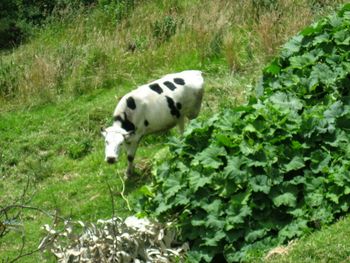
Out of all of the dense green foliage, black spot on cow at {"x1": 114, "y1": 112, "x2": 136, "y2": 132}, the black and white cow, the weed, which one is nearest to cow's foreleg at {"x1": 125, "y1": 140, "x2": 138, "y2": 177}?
the black and white cow

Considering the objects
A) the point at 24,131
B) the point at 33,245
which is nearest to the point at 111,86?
the point at 24,131

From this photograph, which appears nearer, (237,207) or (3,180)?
(237,207)

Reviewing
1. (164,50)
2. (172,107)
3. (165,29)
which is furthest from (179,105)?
(165,29)

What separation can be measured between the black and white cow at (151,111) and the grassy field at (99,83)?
0.60 m

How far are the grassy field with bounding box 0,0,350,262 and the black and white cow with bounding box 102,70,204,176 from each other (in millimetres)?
599

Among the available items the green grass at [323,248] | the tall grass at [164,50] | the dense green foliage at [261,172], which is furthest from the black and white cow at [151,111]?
the green grass at [323,248]

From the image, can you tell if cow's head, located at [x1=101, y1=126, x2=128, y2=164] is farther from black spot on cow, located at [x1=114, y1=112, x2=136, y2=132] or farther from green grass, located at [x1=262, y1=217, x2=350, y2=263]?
green grass, located at [x1=262, y1=217, x2=350, y2=263]

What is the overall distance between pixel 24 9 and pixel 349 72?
59.0 feet

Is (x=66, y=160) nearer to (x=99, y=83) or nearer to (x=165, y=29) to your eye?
(x=99, y=83)

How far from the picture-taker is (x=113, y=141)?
417 inches

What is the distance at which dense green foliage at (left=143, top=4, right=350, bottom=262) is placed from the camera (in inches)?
287

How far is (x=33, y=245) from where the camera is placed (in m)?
9.61

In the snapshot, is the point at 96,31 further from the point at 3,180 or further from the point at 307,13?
the point at 3,180

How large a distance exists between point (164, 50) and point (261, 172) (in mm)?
9016
